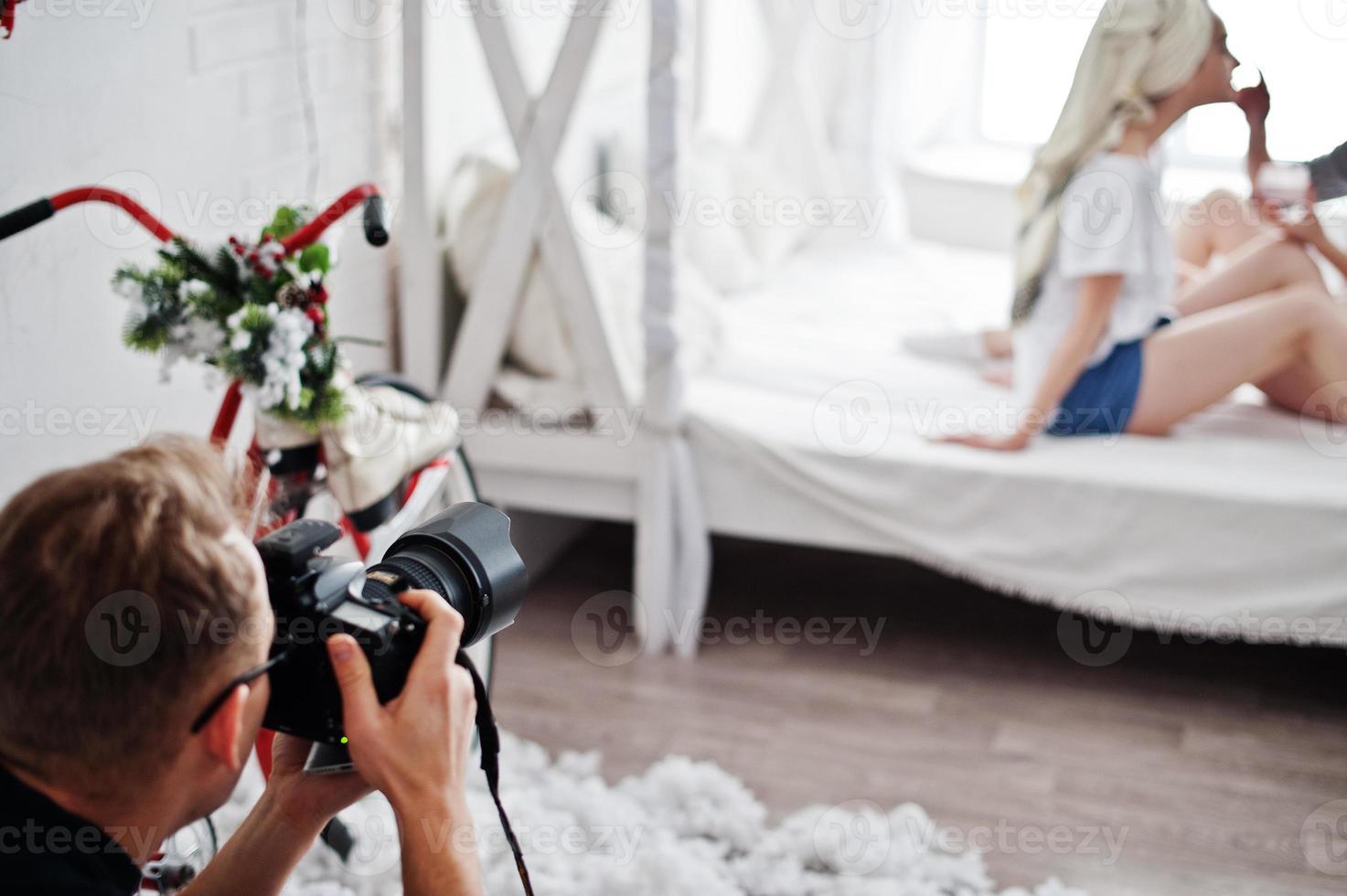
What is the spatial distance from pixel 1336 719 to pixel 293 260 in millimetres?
1702

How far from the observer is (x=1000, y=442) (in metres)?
2.09

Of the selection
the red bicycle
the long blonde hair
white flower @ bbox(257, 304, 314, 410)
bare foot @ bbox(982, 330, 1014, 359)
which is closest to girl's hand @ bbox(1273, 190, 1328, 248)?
the long blonde hair

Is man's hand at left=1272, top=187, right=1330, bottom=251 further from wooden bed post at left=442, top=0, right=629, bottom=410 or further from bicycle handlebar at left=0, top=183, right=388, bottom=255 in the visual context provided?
bicycle handlebar at left=0, top=183, right=388, bottom=255

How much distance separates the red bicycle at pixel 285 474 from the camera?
1.28 m

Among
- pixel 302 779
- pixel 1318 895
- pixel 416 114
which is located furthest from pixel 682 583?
pixel 302 779

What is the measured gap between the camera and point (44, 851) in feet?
2.56
